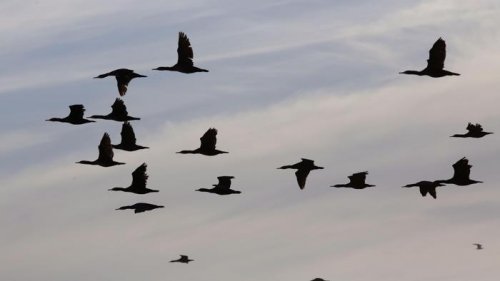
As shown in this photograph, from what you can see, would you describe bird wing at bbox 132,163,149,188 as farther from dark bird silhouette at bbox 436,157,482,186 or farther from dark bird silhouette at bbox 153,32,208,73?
dark bird silhouette at bbox 436,157,482,186

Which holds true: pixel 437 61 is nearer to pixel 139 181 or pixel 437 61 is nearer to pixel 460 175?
pixel 460 175

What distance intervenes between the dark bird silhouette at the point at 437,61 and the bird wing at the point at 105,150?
17.7 m

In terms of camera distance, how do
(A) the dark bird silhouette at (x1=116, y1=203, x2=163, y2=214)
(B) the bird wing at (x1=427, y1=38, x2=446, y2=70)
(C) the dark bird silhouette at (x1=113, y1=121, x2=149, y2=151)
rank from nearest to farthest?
(B) the bird wing at (x1=427, y1=38, x2=446, y2=70) → (C) the dark bird silhouette at (x1=113, y1=121, x2=149, y2=151) → (A) the dark bird silhouette at (x1=116, y1=203, x2=163, y2=214)

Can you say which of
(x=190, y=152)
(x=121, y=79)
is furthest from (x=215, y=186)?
(x=121, y=79)

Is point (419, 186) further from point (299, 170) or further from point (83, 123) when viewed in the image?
point (83, 123)

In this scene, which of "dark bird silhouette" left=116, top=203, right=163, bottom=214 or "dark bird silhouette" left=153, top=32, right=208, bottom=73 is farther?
"dark bird silhouette" left=116, top=203, right=163, bottom=214

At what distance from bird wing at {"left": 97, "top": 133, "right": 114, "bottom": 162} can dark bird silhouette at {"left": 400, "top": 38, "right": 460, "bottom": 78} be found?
1770cm

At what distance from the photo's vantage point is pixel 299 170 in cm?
10969

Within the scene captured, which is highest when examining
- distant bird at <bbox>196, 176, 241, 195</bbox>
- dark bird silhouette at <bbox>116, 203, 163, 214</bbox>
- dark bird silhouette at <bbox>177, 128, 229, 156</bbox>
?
dark bird silhouette at <bbox>177, 128, 229, 156</bbox>

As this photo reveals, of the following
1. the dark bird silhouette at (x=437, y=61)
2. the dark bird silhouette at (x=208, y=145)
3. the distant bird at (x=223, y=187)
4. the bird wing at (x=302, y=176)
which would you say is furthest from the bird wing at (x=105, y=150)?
the dark bird silhouette at (x=437, y=61)

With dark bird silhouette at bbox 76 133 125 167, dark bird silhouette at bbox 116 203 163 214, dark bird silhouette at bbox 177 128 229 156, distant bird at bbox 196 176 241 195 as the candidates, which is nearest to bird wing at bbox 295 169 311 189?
distant bird at bbox 196 176 241 195

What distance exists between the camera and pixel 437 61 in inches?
3962

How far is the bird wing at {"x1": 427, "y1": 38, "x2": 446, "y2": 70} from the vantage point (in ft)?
327

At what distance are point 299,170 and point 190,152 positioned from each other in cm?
650
